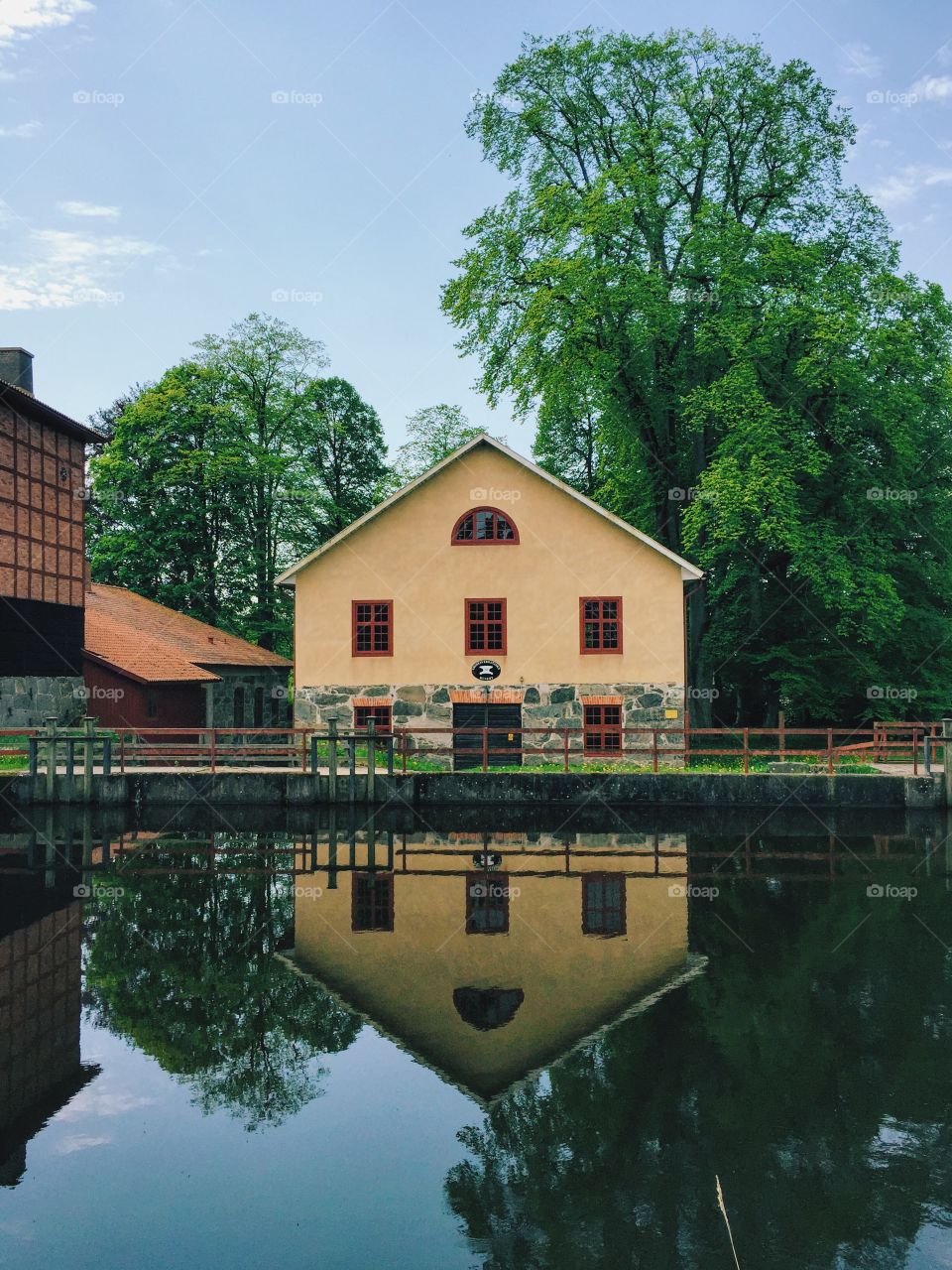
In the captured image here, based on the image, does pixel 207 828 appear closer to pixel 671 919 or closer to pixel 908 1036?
pixel 671 919

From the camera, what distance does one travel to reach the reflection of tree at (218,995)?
8281mm

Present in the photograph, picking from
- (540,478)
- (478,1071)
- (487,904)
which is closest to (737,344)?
(540,478)

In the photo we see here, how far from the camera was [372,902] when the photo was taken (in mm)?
14266

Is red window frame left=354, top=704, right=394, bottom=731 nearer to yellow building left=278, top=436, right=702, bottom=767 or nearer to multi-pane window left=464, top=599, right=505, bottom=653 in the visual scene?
yellow building left=278, top=436, right=702, bottom=767

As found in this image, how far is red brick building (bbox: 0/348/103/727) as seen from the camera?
1102 inches

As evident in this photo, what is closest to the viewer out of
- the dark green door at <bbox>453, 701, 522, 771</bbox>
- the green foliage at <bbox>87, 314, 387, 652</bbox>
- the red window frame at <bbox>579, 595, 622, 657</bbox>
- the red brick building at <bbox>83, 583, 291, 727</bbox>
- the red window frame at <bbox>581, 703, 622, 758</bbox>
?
the dark green door at <bbox>453, 701, 522, 771</bbox>

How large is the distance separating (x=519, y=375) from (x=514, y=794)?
14.0 metres

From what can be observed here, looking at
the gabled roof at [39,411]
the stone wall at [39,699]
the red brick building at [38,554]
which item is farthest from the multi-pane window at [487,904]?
the gabled roof at [39,411]

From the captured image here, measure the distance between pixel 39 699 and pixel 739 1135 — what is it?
26.1 metres

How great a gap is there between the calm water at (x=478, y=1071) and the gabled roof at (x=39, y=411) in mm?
16704

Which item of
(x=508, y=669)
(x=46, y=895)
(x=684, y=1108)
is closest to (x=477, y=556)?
(x=508, y=669)

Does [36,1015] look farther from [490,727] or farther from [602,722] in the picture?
[602,722]

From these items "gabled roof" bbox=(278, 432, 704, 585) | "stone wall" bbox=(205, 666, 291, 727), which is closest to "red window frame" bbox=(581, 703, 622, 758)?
"gabled roof" bbox=(278, 432, 704, 585)

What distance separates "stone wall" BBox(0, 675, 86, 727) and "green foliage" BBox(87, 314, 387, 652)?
41.9 feet
